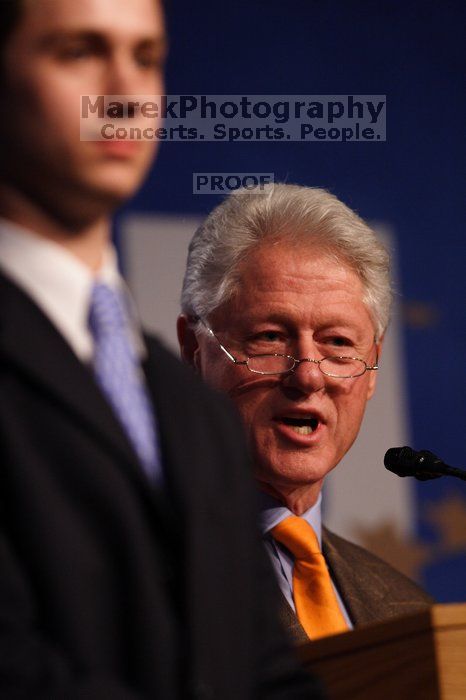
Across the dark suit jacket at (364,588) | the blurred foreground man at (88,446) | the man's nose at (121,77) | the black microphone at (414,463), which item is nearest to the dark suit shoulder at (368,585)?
the dark suit jacket at (364,588)

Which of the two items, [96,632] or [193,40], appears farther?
[193,40]

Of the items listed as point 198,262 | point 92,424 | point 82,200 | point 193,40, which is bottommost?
point 92,424

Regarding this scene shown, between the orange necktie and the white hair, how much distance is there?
1.31 ft

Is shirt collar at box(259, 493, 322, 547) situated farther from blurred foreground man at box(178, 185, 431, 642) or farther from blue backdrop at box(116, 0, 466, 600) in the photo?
blue backdrop at box(116, 0, 466, 600)

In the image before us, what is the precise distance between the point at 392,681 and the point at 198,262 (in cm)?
99

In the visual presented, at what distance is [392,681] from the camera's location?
110cm

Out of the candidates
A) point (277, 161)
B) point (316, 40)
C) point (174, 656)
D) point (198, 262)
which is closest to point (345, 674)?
point (174, 656)

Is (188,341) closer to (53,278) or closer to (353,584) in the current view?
(353,584)

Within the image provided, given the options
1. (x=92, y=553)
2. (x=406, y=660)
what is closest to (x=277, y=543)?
(x=406, y=660)

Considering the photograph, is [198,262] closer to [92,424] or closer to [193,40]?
[193,40]

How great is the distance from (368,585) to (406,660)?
0.64m

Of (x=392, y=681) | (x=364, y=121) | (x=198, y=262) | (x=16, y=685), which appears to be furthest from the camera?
(x=364, y=121)

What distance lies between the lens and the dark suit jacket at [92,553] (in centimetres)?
69

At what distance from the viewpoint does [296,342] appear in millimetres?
1856
